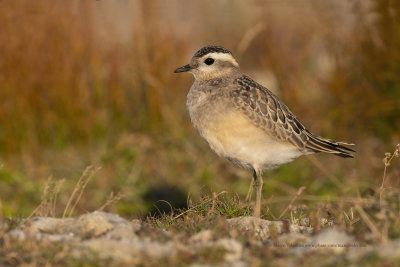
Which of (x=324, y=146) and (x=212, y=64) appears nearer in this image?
(x=324, y=146)

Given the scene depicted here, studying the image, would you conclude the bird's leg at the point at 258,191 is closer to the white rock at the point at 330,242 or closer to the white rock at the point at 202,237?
the white rock at the point at 202,237

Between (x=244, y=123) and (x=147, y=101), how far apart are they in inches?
187

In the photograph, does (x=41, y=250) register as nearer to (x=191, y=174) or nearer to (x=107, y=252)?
(x=107, y=252)

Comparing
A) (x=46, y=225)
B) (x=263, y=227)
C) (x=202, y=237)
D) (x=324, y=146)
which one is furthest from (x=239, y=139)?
(x=46, y=225)

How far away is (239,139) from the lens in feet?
19.8

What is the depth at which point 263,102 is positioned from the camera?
6.30 m

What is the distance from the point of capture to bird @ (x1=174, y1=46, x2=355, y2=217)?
19.8 feet

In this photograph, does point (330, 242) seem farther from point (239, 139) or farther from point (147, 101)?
point (147, 101)

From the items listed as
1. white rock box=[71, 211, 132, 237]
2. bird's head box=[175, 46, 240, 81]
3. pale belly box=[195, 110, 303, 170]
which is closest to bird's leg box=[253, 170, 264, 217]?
pale belly box=[195, 110, 303, 170]

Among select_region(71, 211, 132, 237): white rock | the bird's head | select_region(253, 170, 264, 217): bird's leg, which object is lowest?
select_region(253, 170, 264, 217): bird's leg

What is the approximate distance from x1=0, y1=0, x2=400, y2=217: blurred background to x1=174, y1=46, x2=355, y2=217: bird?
2.16m

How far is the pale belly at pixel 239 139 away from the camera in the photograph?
19.7ft

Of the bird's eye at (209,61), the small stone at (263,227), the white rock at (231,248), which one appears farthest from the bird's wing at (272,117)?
the white rock at (231,248)

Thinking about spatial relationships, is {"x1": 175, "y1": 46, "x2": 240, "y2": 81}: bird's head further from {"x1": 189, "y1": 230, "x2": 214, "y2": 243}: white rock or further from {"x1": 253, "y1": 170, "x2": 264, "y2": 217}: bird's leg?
{"x1": 189, "y1": 230, "x2": 214, "y2": 243}: white rock
